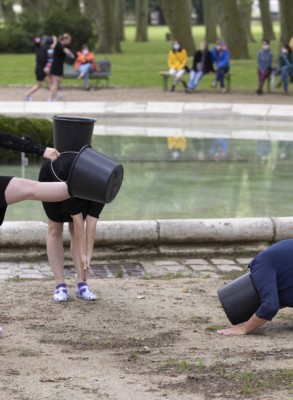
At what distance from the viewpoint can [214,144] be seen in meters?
14.2

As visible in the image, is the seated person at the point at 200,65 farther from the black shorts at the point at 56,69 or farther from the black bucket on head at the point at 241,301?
the black bucket on head at the point at 241,301

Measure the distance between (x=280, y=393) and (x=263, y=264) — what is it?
1188 millimetres

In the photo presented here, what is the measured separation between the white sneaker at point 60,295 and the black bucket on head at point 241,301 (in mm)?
1333

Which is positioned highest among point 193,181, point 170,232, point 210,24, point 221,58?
point 210,24

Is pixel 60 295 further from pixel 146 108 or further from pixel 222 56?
pixel 222 56

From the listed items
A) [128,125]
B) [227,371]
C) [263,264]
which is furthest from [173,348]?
[128,125]

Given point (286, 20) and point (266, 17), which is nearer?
point (286, 20)

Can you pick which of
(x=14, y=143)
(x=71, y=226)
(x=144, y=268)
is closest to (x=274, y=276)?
(x=71, y=226)

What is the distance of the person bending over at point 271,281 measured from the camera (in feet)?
15.1

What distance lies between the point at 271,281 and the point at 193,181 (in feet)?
20.0

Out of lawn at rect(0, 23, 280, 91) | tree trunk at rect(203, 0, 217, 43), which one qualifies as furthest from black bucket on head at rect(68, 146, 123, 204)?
tree trunk at rect(203, 0, 217, 43)

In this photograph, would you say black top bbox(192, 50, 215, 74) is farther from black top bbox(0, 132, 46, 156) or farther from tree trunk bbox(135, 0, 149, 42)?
tree trunk bbox(135, 0, 149, 42)

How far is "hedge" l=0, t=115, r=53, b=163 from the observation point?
36.9ft

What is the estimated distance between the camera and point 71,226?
17.8 feet
